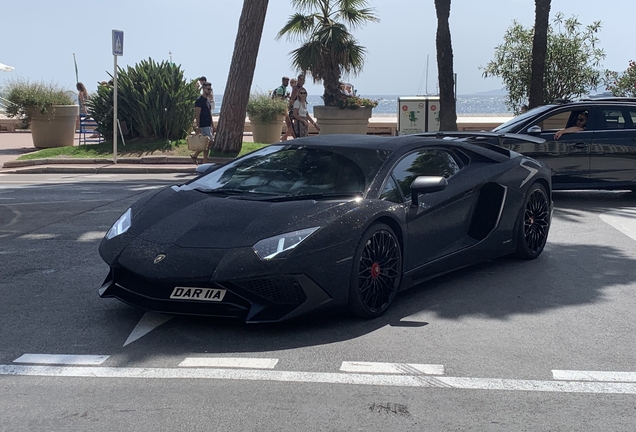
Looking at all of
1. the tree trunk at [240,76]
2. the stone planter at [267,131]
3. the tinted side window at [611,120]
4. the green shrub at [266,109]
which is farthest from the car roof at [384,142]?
the stone planter at [267,131]

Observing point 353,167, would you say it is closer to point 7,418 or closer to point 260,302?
point 260,302

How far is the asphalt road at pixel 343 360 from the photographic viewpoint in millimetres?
4234

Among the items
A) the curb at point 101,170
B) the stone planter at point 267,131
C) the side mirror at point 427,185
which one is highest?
the stone planter at point 267,131

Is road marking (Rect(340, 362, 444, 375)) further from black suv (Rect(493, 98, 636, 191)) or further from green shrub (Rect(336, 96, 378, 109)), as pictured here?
green shrub (Rect(336, 96, 378, 109))

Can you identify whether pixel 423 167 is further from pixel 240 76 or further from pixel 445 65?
pixel 445 65

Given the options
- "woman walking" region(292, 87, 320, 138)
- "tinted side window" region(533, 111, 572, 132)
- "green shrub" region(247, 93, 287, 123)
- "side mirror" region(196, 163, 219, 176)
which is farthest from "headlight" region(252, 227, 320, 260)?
"green shrub" region(247, 93, 287, 123)

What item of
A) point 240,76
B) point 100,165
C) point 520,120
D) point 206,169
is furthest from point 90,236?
point 240,76

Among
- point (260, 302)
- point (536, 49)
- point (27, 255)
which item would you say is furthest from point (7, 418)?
point (536, 49)

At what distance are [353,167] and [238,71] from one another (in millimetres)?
13914

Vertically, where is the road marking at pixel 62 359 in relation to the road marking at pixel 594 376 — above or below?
below

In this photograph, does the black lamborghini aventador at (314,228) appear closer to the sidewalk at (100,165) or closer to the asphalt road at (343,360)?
the asphalt road at (343,360)

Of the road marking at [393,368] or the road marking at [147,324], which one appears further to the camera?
the road marking at [147,324]

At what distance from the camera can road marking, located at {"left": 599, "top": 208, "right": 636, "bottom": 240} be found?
9.83m

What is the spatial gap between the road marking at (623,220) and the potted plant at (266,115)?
13.0 meters
